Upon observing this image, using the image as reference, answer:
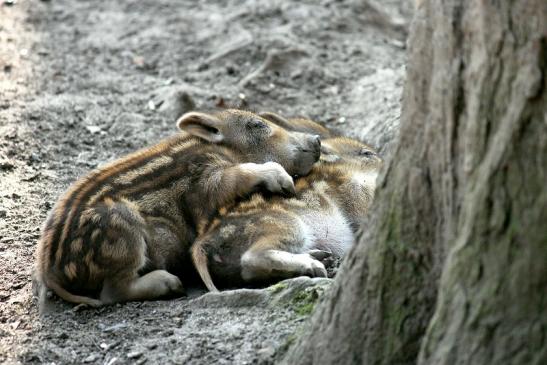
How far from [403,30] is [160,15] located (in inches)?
96.3

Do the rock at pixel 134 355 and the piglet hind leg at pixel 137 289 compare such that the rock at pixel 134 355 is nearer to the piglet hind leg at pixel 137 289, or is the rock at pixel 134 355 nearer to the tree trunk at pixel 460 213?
the piglet hind leg at pixel 137 289

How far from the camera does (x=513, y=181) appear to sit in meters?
3.05

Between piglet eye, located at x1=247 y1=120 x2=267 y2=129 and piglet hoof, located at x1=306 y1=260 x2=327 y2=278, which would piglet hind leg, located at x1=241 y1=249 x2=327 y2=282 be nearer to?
piglet hoof, located at x1=306 y1=260 x2=327 y2=278

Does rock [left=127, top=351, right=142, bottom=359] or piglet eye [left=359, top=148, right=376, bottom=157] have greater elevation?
piglet eye [left=359, top=148, right=376, bottom=157]

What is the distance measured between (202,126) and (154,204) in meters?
0.97

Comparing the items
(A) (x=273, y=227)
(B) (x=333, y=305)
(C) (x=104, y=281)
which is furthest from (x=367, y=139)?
(B) (x=333, y=305)

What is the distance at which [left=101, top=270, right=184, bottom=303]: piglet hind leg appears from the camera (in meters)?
5.22

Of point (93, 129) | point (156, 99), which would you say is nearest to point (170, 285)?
point (93, 129)

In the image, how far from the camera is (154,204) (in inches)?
219

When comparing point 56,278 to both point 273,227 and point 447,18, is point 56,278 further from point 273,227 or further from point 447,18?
point 447,18

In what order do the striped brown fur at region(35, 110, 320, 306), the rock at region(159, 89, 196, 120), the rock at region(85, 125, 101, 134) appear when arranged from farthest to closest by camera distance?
the rock at region(159, 89, 196, 120) < the rock at region(85, 125, 101, 134) < the striped brown fur at region(35, 110, 320, 306)

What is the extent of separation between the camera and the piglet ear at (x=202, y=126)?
6.29 m

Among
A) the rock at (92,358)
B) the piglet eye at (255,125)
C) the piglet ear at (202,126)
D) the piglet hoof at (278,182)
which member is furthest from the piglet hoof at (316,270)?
the piglet eye at (255,125)

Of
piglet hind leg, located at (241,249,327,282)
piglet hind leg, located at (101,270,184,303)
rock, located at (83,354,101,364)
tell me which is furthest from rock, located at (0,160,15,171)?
rock, located at (83,354,101,364)
